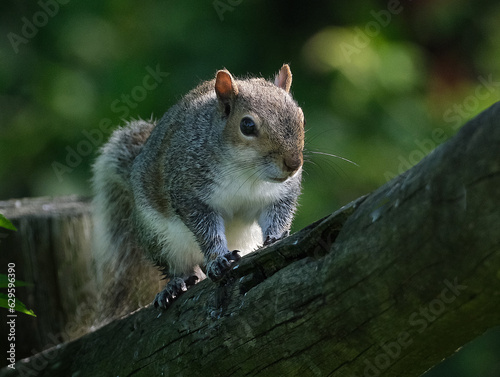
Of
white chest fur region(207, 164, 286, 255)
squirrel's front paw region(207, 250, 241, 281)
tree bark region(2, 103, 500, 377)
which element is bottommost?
tree bark region(2, 103, 500, 377)

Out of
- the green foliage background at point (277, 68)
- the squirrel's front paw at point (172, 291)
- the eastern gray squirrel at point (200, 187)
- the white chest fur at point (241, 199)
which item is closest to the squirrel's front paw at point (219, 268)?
the eastern gray squirrel at point (200, 187)

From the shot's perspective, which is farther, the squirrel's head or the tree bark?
the squirrel's head

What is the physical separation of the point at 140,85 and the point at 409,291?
3.12m

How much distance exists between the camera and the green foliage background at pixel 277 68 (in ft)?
13.1

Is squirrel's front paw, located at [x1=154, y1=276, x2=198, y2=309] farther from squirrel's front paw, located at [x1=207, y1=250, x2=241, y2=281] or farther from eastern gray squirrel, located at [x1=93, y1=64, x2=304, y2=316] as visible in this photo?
squirrel's front paw, located at [x1=207, y1=250, x2=241, y2=281]

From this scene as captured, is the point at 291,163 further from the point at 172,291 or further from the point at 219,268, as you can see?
the point at 172,291

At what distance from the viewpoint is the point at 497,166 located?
1209 mm

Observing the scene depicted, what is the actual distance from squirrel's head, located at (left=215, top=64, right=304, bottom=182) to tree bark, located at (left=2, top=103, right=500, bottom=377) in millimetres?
411

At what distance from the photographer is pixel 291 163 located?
7.14ft

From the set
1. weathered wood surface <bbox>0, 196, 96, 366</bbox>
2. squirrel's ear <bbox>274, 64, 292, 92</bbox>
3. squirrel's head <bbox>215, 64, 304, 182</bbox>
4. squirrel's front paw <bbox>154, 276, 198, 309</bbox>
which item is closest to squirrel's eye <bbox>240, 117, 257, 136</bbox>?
squirrel's head <bbox>215, 64, 304, 182</bbox>

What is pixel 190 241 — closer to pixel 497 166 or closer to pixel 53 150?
pixel 497 166

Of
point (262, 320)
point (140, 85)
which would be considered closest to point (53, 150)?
point (140, 85)

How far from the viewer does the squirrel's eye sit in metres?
2.28

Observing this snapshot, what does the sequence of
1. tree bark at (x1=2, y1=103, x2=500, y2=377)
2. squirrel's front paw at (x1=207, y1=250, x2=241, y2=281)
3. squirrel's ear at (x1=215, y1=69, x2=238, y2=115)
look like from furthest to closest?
squirrel's ear at (x1=215, y1=69, x2=238, y2=115) < squirrel's front paw at (x1=207, y1=250, x2=241, y2=281) < tree bark at (x1=2, y1=103, x2=500, y2=377)
